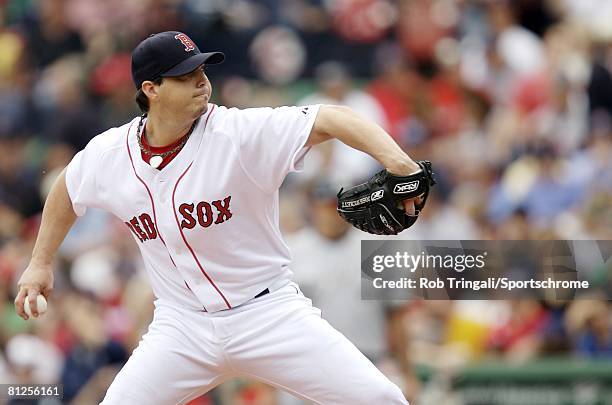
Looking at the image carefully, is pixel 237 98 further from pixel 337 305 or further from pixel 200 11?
pixel 337 305

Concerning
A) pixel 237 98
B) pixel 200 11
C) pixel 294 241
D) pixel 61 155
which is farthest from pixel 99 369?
pixel 200 11

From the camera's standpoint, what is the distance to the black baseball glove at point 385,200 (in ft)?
14.3

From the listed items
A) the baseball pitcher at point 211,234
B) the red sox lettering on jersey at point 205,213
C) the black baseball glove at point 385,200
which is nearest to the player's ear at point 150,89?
the baseball pitcher at point 211,234

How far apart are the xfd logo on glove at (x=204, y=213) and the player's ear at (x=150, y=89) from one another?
51 centimetres

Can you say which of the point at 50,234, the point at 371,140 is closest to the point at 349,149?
the point at 50,234

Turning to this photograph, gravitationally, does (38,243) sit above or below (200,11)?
below

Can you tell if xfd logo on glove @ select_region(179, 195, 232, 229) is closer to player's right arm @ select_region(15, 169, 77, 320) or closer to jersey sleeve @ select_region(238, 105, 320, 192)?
jersey sleeve @ select_region(238, 105, 320, 192)

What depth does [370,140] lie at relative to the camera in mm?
4371

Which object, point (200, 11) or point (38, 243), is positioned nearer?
point (38, 243)

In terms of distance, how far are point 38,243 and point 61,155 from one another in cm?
572

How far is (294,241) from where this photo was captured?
336 inches

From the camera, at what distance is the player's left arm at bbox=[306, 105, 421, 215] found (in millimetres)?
4352

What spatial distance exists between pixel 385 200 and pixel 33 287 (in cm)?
174

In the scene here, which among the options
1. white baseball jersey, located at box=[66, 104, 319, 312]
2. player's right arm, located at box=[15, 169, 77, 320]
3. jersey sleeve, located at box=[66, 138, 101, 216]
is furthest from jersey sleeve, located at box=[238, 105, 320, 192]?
player's right arm, located at box=[15, 169, 77, 320]
